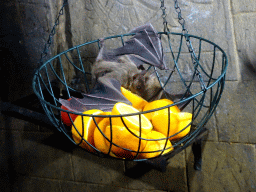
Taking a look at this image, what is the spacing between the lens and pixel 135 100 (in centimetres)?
79

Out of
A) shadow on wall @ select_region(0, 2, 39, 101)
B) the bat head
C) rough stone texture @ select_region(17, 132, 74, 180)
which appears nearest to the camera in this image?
the bat head

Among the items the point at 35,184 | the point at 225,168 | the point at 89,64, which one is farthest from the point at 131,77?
the point at 35,184

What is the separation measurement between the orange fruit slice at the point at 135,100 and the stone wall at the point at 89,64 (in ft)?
1.13

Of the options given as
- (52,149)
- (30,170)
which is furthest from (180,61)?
(30,170)

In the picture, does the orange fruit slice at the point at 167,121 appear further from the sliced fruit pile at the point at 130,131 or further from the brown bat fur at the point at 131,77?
the brown bat fur at the point at 131,77

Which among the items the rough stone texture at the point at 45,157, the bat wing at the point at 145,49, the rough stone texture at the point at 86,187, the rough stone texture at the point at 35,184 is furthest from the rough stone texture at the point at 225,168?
the rough stone texture at the point at 35,184

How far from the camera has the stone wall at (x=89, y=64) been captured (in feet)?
3.12

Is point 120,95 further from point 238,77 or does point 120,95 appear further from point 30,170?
point 30,170

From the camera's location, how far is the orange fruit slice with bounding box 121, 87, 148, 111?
79cm

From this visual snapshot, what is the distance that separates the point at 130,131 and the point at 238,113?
24.3 inches

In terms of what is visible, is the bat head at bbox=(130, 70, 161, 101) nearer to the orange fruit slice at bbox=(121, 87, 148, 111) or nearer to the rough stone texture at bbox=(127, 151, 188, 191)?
the orange fruit slice at bbox=(121, 87, 148, 111)

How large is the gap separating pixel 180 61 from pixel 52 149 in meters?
0.91

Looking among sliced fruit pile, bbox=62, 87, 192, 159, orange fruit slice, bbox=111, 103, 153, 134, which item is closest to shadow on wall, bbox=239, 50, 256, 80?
sliced fruit pile, bbox=62, 87, 192, 159

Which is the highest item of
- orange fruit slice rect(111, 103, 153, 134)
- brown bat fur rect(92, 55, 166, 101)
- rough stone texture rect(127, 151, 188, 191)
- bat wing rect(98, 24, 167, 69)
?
bat wing rect(98, 24, 167, 69)
